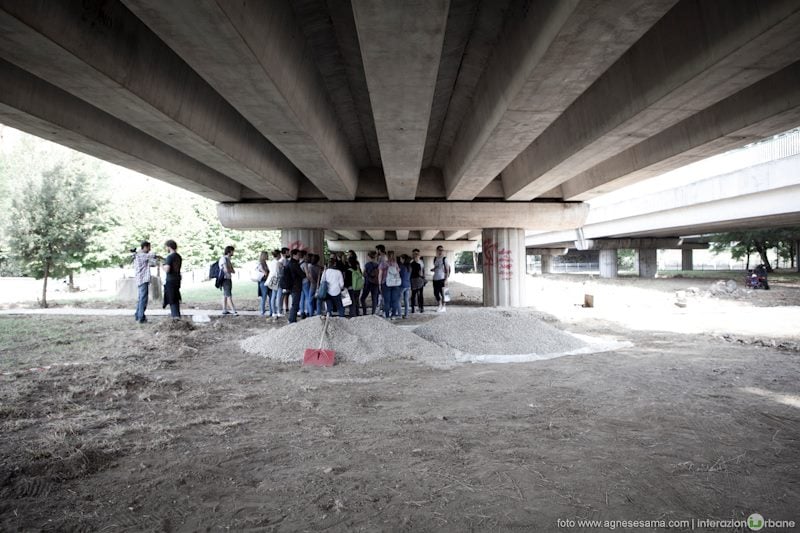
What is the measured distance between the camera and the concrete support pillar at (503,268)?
1822 centimetres

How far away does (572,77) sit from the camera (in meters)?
6.55

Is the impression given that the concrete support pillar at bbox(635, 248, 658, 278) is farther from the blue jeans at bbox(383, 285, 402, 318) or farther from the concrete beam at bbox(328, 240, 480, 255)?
the blue jeans at bbox(383, 285, 402, 318)

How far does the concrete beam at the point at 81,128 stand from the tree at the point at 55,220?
24.1ft

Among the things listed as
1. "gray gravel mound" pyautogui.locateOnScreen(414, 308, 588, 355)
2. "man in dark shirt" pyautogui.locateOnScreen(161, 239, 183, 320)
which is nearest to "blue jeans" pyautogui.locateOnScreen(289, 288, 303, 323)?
"man in dark shirt" pyautogui.locateOnScreen(161, 239, 183, 320)

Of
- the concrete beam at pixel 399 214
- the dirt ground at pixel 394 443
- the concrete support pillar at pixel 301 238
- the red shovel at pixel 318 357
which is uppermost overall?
the concrete beam at pixel 399 214

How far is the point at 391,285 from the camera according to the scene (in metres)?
13.4

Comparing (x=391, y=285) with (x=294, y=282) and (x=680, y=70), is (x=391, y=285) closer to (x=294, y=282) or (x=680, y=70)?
(x=294, y=282)

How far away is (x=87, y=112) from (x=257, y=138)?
3799 millimetres

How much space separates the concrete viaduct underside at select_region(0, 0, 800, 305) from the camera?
5152 millimetres

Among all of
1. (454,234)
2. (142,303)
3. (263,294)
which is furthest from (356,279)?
(454,234)

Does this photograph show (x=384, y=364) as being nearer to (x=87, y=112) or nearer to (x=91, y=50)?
(x=91, y=50)

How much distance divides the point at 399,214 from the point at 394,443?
13.3 metres

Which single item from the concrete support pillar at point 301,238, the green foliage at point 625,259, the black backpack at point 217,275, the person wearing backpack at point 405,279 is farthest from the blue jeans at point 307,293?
the green foliage at point 625,259

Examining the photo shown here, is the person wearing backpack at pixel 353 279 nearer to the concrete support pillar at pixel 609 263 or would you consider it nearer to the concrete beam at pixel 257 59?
the concrete beam at pixel 257 59
